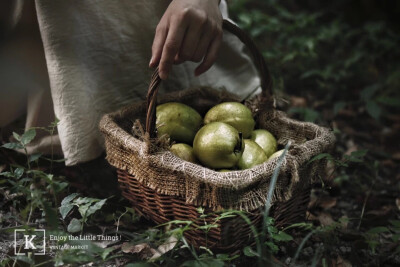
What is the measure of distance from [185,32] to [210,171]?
47 cm

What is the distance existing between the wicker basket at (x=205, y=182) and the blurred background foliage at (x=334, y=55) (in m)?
1.21

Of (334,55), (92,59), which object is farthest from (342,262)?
(334,55)

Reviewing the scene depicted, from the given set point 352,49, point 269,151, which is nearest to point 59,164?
point 269,151

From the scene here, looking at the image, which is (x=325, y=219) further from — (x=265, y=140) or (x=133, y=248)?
(x=133, y=248)

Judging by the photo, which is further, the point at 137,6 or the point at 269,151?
the point at 137,6

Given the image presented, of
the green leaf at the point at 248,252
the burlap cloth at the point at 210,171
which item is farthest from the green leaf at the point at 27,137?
the green leaf at the point at 248,252

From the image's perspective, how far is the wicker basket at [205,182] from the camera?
121 cm

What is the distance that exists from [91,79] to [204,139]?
0.61 m

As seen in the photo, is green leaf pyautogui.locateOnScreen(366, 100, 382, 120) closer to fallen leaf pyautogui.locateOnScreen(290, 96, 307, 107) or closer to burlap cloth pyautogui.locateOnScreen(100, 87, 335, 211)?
fallen leaf pyautogui.locateOnScreen(290, 96, 307, 107)

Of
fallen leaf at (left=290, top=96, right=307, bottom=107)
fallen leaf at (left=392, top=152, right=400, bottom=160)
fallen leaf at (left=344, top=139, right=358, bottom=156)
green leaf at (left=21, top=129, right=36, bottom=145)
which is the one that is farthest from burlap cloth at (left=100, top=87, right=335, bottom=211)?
fallen leaf at (left=290, top=96, right=307, bottom=107)

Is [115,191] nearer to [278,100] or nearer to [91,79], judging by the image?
[91,79]

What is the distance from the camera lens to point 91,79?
1.69m

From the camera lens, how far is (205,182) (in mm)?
1188

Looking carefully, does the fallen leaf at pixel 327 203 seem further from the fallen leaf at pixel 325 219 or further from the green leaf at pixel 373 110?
the green leaf at pixel 373 110
